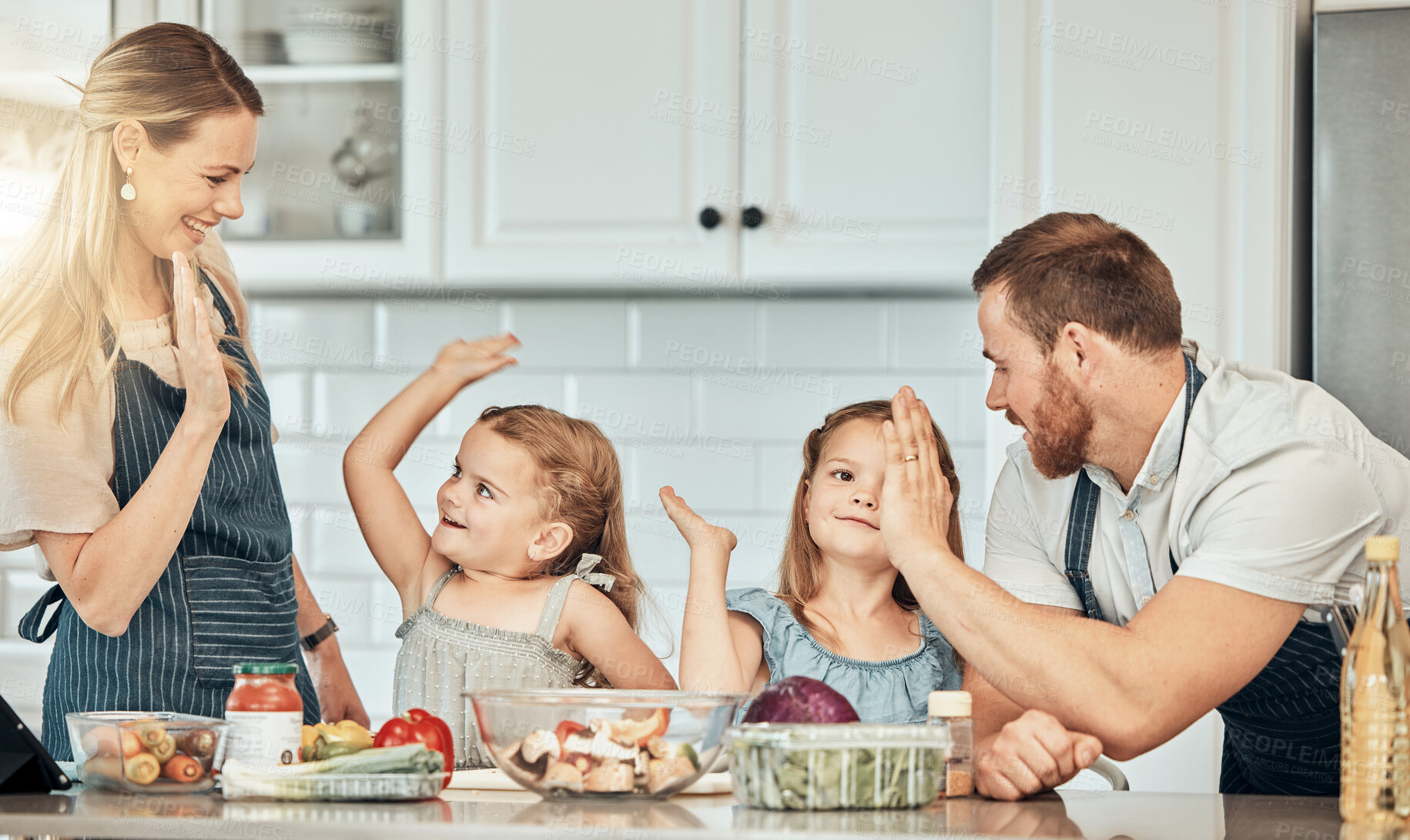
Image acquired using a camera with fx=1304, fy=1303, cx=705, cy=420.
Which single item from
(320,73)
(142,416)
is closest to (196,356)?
(142,416)

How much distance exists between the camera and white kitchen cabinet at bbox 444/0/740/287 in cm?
232

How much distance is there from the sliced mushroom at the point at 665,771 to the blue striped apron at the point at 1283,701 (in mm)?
711

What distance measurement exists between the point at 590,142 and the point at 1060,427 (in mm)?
1131

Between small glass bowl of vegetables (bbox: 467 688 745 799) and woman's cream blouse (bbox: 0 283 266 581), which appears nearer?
small glass bowl of vegetables (bbox: 467 688 745 799)

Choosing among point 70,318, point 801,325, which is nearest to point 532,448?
point 70,318


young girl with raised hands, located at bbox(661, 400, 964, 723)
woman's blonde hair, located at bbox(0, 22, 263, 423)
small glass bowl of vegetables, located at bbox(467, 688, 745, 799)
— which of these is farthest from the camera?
young girl with raised hands, located at bbox(661, 400, 964, 723)

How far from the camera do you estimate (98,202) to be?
1549mm

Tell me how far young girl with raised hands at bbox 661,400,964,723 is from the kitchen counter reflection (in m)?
0.47

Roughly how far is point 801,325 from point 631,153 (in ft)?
1.80

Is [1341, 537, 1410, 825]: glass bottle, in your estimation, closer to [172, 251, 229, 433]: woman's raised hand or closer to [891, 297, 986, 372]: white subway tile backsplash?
[172, 251, 229, 433]: woman's raised hand

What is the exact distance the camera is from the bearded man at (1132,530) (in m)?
1.37

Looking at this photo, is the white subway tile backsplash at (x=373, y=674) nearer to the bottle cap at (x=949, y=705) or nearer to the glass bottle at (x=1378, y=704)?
the bottle cap at (x=949, y=705)

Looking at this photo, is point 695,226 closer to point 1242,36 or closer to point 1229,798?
point 1242,36

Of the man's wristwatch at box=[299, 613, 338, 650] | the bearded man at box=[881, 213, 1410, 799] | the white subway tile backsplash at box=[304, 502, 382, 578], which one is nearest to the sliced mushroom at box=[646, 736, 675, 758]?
the bearded man at box=[881, 213, 1410, 799]
